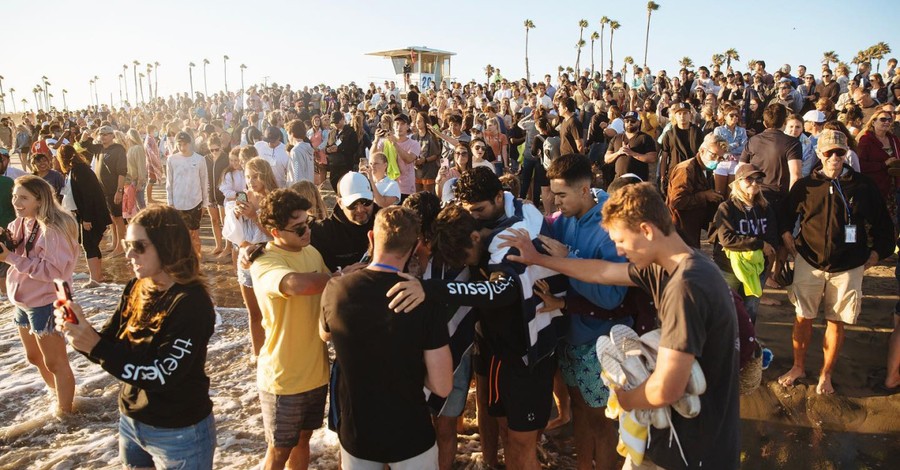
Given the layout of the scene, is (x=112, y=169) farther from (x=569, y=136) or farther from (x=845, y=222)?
(x=845, y=222)

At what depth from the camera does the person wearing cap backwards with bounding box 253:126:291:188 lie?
8992 mm

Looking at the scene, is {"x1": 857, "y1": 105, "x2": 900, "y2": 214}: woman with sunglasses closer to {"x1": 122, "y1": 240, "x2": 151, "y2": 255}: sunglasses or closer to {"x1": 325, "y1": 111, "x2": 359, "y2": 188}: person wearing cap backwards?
{"x1": 122, "y1": 240, "x2": 151, "y2": 255}: sunglasses

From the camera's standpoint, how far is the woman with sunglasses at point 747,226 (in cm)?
496

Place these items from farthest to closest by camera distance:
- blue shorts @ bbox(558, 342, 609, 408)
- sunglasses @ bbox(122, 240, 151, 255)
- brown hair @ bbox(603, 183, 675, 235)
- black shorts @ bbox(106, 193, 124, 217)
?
black shorts @ bbox(106, 193, 124, 217) → blue shorts @ bbox(558, 342, 609, 408) → sunglasses @ bbox(122, 240, 151, 255) → brown hair @ bbox(603, 183, 675, 235)

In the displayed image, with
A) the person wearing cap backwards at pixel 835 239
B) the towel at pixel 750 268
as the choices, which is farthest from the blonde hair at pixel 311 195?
the person wearing cap backwards at pixel 835 239

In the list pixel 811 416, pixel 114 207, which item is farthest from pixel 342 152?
pixel 811 416

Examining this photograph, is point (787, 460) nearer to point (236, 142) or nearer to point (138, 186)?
point (138, 186)

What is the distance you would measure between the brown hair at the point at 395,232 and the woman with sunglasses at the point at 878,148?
7.21m

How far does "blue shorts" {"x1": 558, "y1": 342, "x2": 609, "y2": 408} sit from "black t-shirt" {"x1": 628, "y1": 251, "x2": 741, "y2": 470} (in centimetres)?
92

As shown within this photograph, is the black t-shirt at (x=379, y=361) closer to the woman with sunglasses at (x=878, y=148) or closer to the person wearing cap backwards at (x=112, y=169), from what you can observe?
the woman with sunglasses at (x=878, y=148)

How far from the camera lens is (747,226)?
498 centimetres

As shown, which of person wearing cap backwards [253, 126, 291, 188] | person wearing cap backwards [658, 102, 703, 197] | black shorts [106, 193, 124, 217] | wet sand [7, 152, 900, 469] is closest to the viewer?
wet sand [7, 152, 900, 469]

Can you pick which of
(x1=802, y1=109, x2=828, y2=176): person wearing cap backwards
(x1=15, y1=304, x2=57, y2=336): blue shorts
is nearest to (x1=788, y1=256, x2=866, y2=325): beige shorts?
(x1=802, y1=109, x2=828, y2=176): person wearing cap backwards

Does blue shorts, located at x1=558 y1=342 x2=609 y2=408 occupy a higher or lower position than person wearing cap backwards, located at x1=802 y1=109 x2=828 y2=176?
lower
